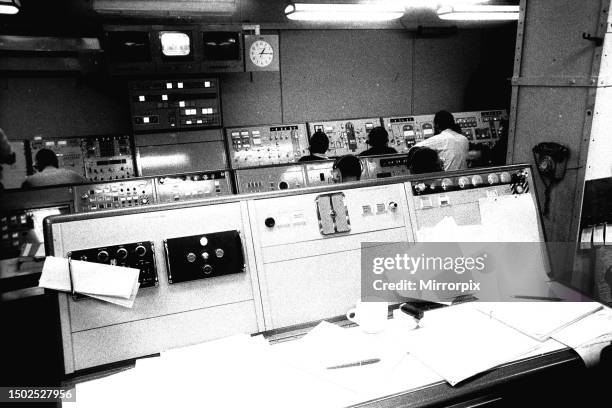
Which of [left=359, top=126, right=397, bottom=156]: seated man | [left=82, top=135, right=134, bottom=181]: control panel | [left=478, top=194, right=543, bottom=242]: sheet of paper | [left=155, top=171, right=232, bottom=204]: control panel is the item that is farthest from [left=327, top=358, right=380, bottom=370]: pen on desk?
[left=82, top=135, right=134, bottom=181]: control panel

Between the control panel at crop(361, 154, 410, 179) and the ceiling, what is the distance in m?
2.21

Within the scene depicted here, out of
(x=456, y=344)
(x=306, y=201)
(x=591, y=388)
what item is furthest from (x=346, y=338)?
(x=591, y=388)

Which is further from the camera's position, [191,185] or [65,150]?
[65,150]

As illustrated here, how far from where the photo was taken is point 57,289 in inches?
54.3

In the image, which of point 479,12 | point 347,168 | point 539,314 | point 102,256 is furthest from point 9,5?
point 479,12

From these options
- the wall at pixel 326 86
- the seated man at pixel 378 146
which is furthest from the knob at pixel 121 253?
the wall at pixel 326 86

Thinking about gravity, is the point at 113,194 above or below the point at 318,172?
below

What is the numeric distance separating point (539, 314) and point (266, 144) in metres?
4.40

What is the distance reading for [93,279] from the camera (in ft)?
4.64

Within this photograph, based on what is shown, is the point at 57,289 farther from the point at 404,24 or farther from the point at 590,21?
the point at 404,24

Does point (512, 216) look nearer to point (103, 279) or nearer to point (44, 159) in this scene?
point (103, 279)

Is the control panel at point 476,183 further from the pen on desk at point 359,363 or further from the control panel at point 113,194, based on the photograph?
the control panel at point 113,194

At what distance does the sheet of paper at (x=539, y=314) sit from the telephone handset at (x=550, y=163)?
25.2 inches

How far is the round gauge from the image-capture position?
194 centimetres
